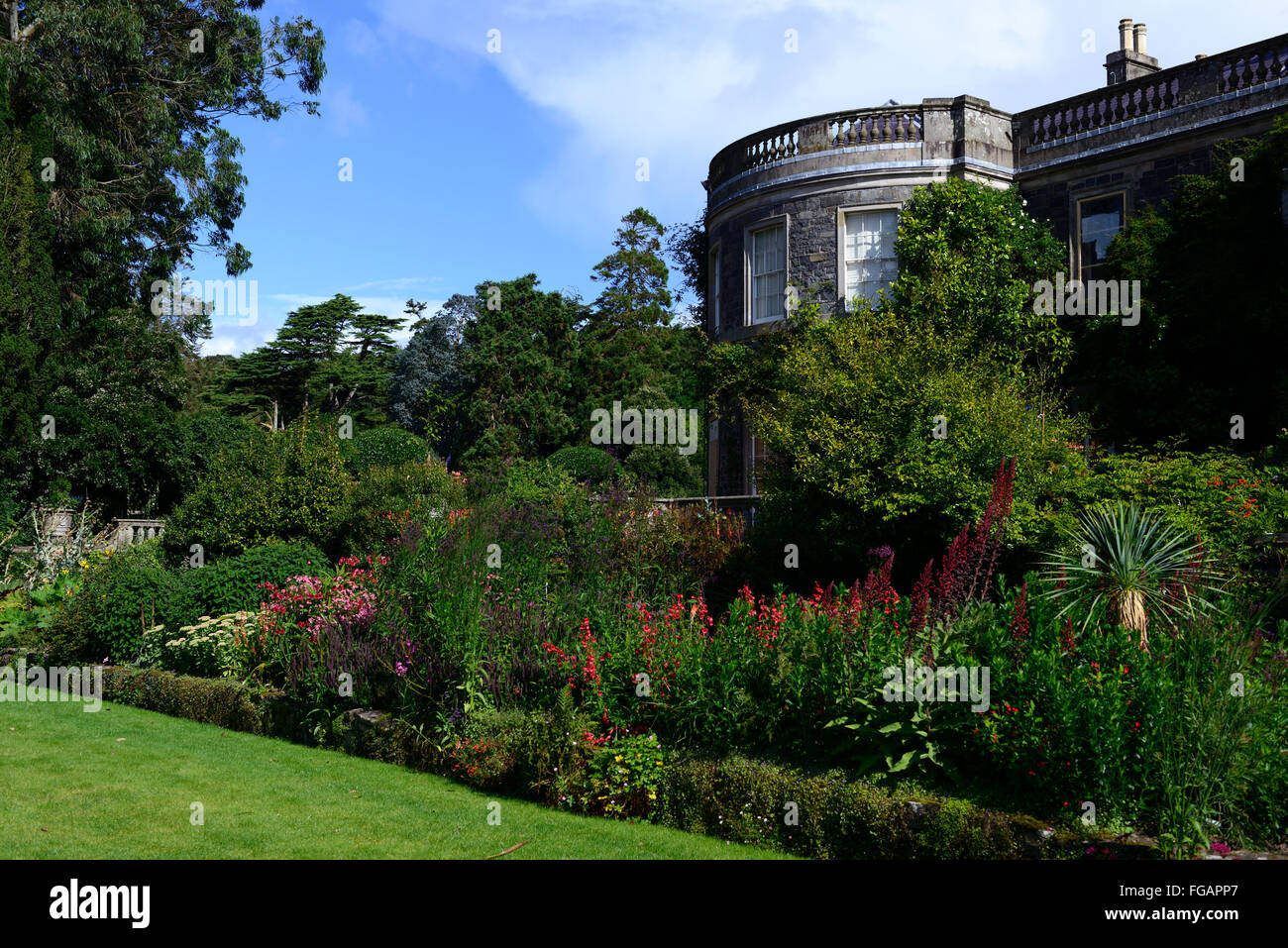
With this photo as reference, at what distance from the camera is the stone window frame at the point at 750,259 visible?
59.8ft

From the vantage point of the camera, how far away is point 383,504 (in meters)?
14.0

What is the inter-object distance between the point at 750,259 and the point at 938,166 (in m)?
3.58

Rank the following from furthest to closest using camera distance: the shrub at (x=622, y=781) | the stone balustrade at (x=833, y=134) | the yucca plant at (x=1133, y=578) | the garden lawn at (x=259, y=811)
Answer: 1. the stone balustrade at (x=833, y=134)
2. the yucca plant at (x=1133, y=578)
3. the shrub at (x=622, y=781)
4. the garden lawn at (x=259, y=811)

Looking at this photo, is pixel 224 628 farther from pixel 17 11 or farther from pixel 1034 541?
pixel 17 11

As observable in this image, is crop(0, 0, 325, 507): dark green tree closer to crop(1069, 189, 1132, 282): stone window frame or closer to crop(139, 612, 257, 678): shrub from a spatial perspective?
crop(139, 612, 257, 678): shrub

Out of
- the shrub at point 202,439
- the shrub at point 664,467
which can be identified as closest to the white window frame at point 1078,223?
the shrub at point 202,439

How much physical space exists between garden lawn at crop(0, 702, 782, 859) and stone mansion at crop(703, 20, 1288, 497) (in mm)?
11232

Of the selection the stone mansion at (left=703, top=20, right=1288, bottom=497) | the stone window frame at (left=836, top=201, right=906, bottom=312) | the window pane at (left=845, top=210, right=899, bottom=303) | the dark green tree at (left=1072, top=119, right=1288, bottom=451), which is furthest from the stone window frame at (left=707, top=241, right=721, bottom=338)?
the dark green tree at (left=1072, top=119, right=1288, bottom=451)

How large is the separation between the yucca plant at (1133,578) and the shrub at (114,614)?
31.7 feet

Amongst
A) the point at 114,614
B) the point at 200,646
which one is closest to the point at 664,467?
the point at 114,614

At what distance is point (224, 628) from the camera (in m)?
11.3

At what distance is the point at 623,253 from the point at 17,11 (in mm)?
27872

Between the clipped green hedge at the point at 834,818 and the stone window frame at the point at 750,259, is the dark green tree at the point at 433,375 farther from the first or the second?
the clipped green hedge at the point at 834,818

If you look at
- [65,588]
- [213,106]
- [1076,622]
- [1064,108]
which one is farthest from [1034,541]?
[213,106]
